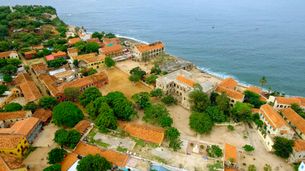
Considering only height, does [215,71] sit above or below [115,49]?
below

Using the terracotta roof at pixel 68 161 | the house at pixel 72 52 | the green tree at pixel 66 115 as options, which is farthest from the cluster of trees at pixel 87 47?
the terracotta roof at pixel 68 161

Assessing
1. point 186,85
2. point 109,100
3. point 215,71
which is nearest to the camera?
point 109,100

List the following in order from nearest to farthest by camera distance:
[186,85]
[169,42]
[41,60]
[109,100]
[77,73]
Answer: [109,100], [186,85], [77,73], [41,60], [169,42]

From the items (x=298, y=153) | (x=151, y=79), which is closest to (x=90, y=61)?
(x=151, y=79)

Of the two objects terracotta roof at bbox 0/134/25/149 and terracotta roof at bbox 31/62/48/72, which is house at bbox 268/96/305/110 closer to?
terracotta roof at bbox 0/134/25/149

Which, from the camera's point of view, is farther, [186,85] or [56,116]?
[186,85]

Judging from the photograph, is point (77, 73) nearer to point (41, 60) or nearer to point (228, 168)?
point (41, 60)

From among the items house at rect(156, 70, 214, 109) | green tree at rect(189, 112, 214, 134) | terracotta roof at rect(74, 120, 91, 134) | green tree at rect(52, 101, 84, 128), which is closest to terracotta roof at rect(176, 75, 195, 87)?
house at rect(156, 70, 214, 109)

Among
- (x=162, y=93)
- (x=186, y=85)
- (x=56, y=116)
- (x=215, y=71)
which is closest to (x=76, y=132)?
(x=56, y=116)

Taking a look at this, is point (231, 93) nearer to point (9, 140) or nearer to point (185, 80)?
point (185, 80)
